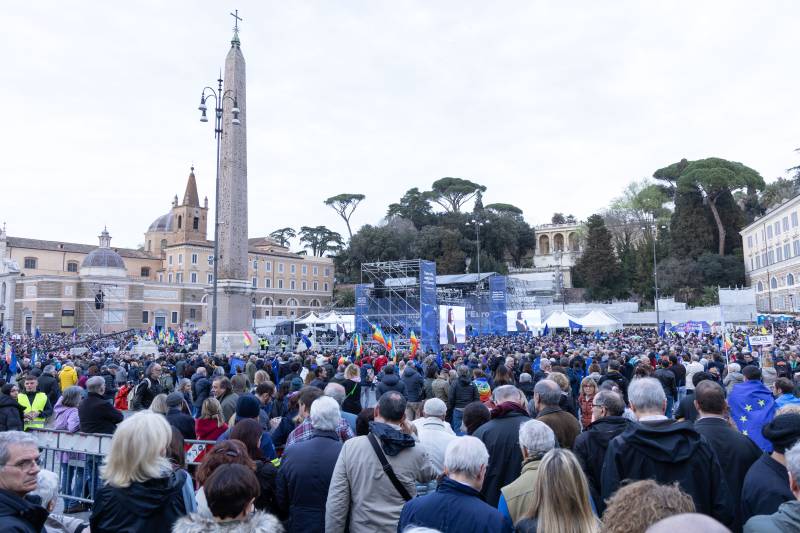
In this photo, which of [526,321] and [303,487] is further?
[526,321]

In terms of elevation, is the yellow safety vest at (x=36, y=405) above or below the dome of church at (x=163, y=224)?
below

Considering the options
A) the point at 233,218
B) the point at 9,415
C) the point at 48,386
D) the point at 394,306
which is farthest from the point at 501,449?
the point at 394,306

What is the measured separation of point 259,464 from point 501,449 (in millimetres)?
1527

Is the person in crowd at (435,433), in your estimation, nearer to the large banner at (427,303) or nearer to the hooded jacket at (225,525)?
the hooded jacket at (225,525)

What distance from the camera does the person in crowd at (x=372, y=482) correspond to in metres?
3.13

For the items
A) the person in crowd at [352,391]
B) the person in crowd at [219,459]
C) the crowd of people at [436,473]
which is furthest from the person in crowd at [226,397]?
the person in crowd at [219,459]

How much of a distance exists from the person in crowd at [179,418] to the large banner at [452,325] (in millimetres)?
16604

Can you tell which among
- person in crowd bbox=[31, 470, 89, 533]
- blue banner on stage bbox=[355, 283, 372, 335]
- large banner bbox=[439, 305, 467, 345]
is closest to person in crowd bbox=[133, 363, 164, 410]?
person in crowd bbox=[31, 470, 89, 533]

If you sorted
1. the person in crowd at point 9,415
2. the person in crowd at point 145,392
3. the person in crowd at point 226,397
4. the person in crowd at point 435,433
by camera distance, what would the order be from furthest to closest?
the person in crowd at point 145,392
the person in crowd at point 226,397
the person in crowd at point 9,415
the person in crowd at point 435,433

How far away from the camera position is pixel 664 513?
163 centimetres

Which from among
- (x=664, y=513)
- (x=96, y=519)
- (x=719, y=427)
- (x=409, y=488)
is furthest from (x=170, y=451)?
(x=719, y=427)

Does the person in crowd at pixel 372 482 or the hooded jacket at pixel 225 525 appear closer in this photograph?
the hooded jacket at pixel 225 525

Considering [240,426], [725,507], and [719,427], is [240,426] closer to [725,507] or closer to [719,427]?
[725,507]

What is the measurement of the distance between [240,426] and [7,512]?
4.55 ft
